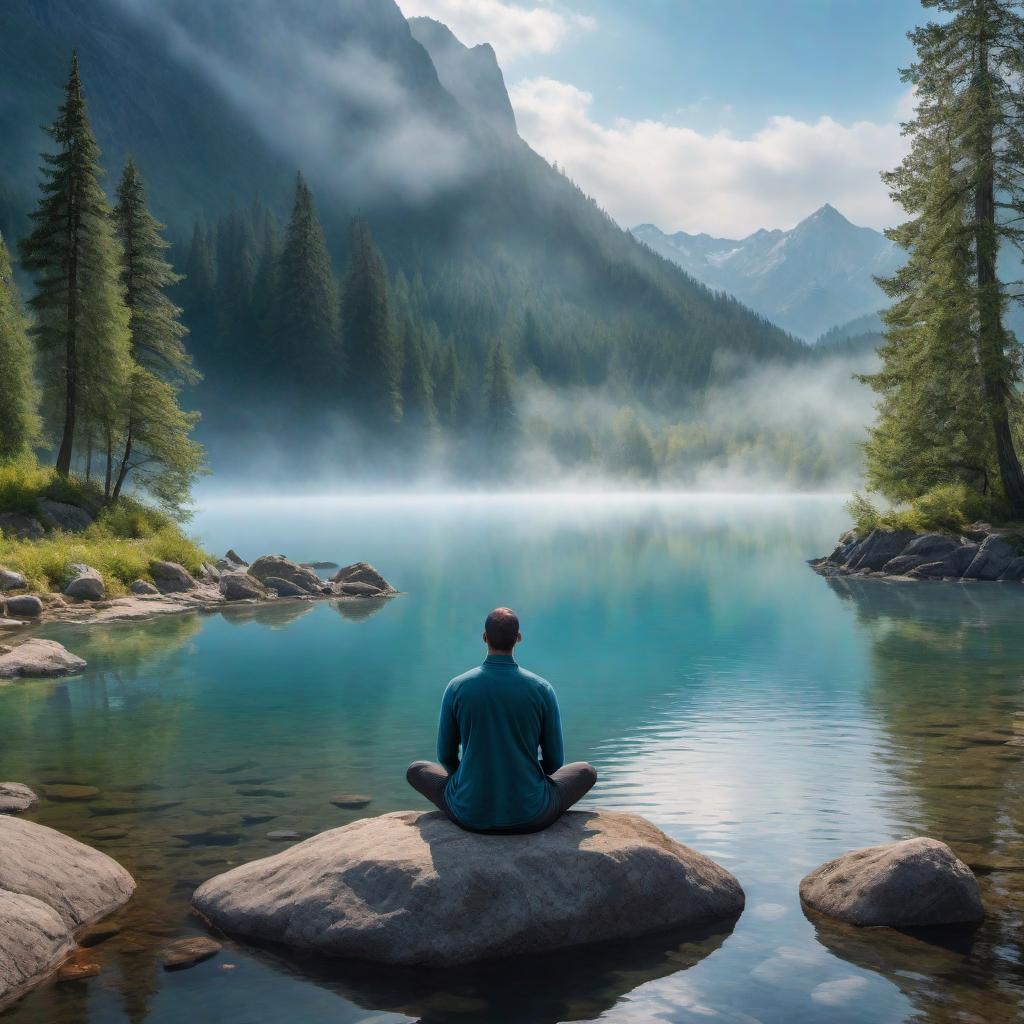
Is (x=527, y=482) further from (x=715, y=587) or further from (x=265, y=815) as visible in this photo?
(x=265, y=815)

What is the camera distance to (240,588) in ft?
116

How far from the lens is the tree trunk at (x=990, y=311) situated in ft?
124

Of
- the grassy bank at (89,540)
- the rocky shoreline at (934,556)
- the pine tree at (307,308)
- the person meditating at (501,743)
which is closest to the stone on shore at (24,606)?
the grassy bank at (89,540)

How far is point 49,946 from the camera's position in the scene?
7.53 metres

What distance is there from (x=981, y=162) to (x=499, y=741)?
124ft

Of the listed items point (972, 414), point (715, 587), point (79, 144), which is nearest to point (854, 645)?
point (715, 587)

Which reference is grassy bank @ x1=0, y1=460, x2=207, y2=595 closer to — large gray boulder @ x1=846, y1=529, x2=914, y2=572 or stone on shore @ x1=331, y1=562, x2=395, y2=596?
stone on shore @ x1=331, y1=562, x2=395, y2=596

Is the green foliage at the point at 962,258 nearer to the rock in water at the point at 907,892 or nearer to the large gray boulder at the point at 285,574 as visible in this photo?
the large gray boulder at the point at 285,574

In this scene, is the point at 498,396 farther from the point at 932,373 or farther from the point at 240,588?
the point at 240,588

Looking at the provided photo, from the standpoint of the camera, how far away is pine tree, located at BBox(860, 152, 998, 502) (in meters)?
39.1

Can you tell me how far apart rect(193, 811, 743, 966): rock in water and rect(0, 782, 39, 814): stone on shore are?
4012mm

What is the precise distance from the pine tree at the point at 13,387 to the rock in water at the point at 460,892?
120 ft

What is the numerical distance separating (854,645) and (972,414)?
1829 cm

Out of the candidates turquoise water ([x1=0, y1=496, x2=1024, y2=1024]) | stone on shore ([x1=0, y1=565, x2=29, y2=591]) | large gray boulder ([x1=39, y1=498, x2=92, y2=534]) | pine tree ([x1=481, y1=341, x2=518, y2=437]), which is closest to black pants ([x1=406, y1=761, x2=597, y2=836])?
turquoise water ([x1=0, y1=496, x2=1024, y2=1024])
